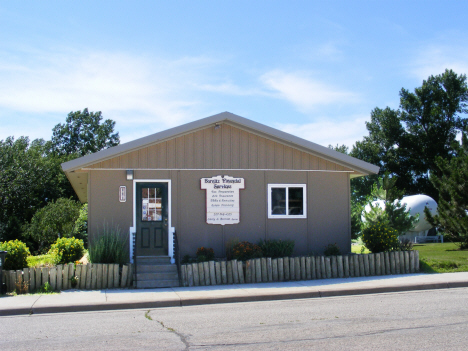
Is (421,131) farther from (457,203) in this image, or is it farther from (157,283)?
(157,283)

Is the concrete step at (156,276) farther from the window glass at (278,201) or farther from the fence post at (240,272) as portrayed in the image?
the window glass at (278,201)

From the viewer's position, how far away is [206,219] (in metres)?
14.8

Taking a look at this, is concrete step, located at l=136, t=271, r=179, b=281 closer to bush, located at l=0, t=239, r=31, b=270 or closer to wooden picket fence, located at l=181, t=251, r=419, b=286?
wooden picket fence, located at l=181, t=251, r=419, b=286

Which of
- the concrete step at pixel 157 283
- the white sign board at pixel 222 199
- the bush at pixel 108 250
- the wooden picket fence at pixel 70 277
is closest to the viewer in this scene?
the wooden picket fence at pixel 70 277

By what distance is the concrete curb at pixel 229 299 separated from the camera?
9.92m

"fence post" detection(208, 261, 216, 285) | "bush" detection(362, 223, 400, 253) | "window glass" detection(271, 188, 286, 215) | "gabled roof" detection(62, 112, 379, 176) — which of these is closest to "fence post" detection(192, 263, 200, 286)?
"fence post" detection(208, 261, 216, 285)

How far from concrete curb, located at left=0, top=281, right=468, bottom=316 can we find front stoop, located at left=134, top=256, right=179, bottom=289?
197 cm

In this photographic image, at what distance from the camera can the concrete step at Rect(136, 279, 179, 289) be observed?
12.4 metres

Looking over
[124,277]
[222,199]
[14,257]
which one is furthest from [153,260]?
[14,257]

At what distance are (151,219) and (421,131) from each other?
3618 centimetres

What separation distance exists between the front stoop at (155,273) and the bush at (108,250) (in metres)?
0.52

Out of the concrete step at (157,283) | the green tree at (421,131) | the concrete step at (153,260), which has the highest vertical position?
the green tree at (421,131)

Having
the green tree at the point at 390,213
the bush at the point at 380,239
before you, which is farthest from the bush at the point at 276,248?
the green tree at the point at 390,213

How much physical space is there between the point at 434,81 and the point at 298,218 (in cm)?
3461
